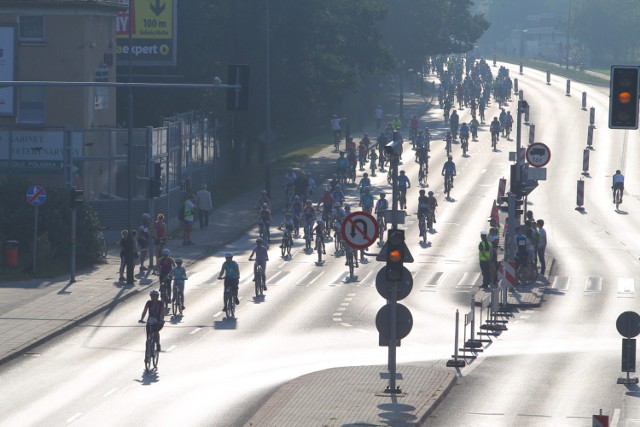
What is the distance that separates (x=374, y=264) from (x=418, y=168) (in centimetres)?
2618

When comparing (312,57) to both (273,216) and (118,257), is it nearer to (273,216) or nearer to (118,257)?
(273,216)

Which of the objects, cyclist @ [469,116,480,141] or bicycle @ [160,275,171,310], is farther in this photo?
cyclist @ [469,116,480,141]

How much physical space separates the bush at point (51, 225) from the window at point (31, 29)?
1009 centimetres

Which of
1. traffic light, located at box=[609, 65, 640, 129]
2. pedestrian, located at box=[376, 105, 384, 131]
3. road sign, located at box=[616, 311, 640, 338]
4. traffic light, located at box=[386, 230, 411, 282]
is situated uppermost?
traffic light, located at box=[609, 65, 640, 129]

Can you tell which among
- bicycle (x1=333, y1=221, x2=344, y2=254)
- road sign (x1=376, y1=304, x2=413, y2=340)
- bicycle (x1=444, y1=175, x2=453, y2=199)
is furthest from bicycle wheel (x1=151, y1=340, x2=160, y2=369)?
bicycle (x1=444, y1=175, x2=453, y2=199)

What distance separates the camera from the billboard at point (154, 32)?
62.3 meters

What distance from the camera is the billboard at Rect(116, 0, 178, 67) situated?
62.3 metres

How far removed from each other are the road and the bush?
3193 mm

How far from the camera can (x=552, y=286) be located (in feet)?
135

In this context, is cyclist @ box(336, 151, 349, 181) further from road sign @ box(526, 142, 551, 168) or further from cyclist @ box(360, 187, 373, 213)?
road sign @ box(526, 142, 551, 168)

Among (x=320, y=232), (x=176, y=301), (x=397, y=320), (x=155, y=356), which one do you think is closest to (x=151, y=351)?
(x=155, y=356)

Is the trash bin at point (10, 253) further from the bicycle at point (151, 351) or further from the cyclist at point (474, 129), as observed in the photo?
the cyclist at point (474, 129)

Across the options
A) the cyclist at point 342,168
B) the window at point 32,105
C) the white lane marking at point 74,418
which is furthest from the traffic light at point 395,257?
the cyclist at point 342,168

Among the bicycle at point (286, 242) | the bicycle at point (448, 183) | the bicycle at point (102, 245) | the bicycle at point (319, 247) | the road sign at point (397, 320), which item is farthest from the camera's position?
the bicycle at point (448, 183)
